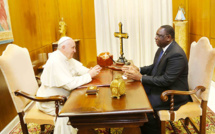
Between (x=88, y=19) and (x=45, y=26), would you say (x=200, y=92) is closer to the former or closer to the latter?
(x=45, y=26)

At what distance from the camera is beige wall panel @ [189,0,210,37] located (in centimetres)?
476

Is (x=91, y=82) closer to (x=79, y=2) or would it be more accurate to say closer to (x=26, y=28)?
(x=26, y=28)

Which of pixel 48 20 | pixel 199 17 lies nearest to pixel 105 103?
pixel 48 20

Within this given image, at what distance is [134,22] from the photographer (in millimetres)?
5926

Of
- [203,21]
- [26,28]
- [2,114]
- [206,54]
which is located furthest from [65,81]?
[203,21]

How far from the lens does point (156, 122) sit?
245cm

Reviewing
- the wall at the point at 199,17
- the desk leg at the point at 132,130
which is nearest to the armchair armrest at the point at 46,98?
the desk leg at the point at 132,130

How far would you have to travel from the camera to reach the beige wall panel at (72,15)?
5.96 meters

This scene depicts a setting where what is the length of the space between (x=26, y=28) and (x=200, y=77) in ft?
10.2

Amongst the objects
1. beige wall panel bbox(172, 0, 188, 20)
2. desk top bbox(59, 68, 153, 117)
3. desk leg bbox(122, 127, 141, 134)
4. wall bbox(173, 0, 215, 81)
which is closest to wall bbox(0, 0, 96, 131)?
desk top bbox(59, 68, 153, 117)

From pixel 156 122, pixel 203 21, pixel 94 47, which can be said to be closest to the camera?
pixel 156 122

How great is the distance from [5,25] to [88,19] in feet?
10.5

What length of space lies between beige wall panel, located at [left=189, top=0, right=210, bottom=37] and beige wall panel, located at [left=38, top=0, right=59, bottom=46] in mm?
3651

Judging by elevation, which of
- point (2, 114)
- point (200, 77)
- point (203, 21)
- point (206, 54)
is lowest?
point (2, 114)
